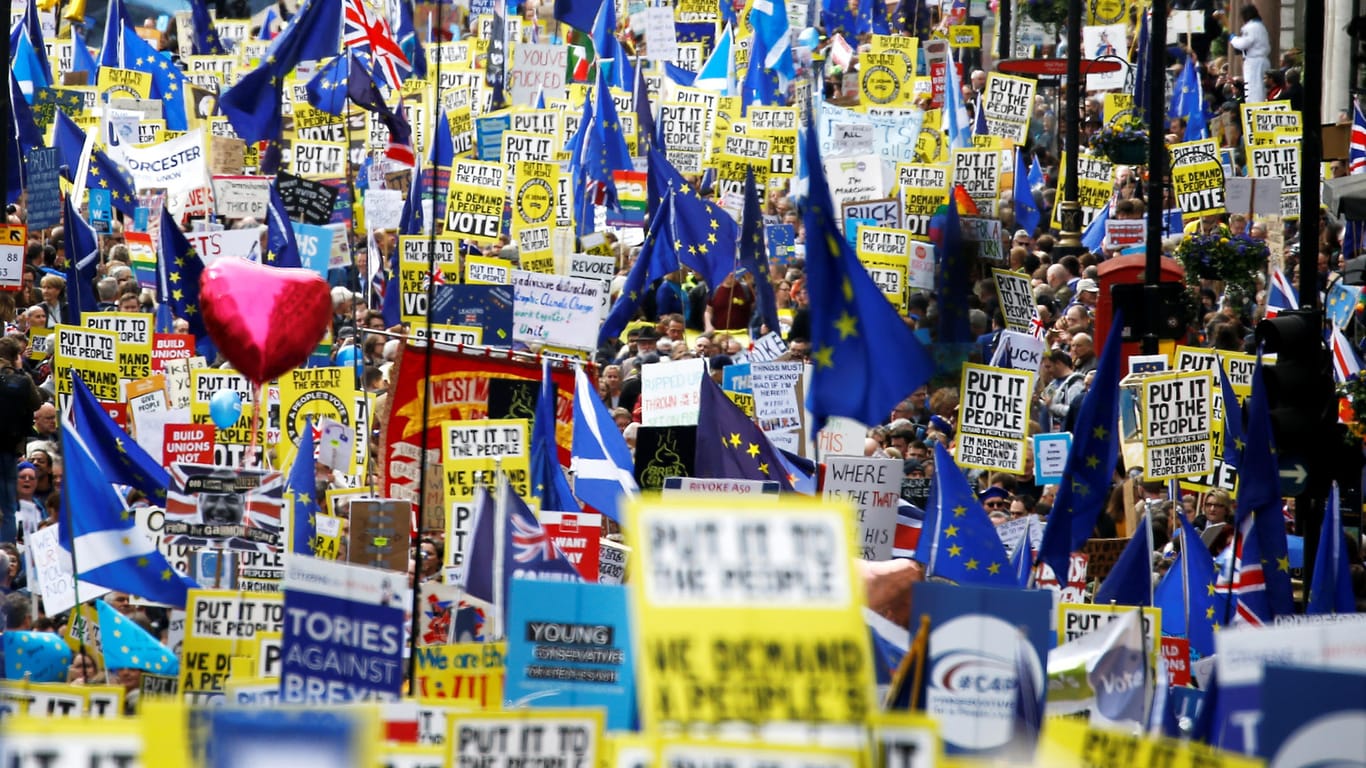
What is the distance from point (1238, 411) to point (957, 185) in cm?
857

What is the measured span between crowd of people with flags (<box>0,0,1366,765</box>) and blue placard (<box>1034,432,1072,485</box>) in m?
0.04

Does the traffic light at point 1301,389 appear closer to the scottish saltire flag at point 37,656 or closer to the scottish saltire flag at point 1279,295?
the scottish saltire flag at point 1279,295

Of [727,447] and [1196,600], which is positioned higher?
[727,447]

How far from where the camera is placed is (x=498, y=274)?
60.7 ft

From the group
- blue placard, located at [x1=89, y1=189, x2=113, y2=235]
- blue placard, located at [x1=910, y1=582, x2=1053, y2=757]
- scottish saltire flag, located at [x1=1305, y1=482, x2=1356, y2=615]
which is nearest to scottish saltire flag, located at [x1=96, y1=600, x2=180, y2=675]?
blue placard, located at [x1=910, y1=582, x2=1053, y2=757]

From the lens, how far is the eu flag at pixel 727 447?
43.1 feet

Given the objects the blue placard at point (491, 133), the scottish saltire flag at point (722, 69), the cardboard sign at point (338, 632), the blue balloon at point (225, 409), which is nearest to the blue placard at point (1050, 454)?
the blue balloon at point (225, 409)

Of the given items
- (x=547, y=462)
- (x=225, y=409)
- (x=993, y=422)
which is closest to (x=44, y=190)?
(x=225, y=409)

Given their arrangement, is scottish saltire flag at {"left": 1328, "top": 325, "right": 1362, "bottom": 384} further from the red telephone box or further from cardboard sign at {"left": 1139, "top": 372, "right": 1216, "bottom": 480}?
cardboard sign at {"left": 1139, "top": 372, "right": 1216, "bottom": 480}

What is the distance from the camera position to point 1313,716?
19.6 feet

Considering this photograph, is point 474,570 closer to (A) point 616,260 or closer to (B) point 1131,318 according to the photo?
(B) point 1131,318

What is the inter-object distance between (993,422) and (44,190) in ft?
29.7

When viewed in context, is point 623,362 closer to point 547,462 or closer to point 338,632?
point 547,462

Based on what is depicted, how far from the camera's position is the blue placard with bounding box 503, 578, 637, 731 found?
8.29 metres
